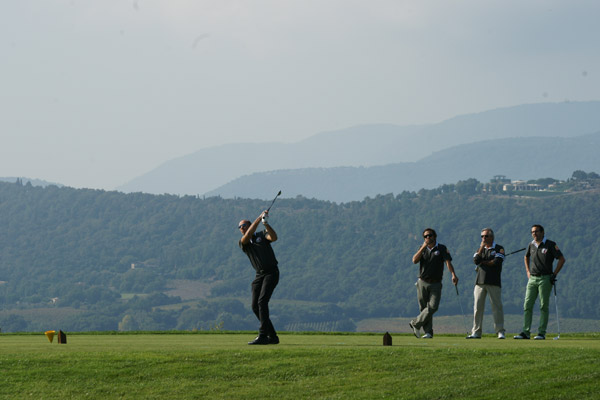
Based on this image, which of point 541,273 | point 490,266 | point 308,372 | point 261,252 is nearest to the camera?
point 308,372

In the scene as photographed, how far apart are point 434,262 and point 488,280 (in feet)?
4.34

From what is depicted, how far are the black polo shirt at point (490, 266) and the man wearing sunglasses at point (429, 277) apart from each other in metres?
0.75

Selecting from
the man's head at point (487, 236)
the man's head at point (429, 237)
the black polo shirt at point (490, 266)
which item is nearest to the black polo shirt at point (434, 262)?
the man's head at point (429, 237)

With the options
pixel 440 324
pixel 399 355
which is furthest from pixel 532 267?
pixel 440 324

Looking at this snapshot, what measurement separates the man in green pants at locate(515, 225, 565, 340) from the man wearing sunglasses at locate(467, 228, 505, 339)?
56 centimetres

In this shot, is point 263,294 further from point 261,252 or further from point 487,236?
point 487,236

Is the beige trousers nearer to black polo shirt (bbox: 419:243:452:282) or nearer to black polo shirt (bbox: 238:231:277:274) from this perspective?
black polo shirt (bbox: 419:243:452:282)

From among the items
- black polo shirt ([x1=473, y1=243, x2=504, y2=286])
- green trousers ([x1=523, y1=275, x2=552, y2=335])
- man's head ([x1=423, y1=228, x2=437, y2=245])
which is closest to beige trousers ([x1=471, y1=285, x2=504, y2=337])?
black polo shirt ([x1=473, y1=243, x2=504, y2=286])

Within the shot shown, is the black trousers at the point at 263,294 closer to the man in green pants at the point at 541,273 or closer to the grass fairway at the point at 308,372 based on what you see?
the grass fairway at the point at 308,372

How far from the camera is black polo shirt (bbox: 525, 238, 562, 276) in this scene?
17469 millimetres

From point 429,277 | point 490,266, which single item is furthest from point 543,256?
point 429,277

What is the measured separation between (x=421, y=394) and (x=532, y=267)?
6.51m

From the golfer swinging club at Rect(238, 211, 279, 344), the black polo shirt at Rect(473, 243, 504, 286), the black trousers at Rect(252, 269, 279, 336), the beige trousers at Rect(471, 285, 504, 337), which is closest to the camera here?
the golfer swinging club at Rect(238, 211, 279, 344)

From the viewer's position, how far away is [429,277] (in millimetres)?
17875
